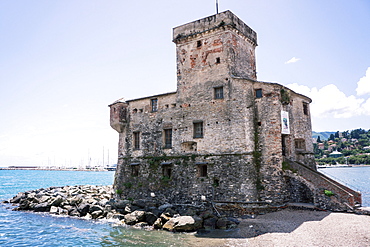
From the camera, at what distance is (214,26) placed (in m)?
24.1

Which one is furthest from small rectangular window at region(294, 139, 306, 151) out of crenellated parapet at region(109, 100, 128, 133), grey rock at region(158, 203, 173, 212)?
crenellated parapet at region(109, 100, 128, 133)

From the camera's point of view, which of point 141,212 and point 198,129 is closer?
point 141,212

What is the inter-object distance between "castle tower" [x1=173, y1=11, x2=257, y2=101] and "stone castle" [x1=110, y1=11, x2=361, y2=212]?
9 cm

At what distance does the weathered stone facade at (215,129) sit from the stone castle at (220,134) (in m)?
0.08

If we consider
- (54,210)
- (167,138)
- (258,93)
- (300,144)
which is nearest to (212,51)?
(258,93)

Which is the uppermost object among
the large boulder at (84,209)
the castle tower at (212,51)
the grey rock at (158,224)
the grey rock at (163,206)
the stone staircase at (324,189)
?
the castle tower at (212,51)

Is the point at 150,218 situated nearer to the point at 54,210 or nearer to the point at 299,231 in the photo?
the point at 299,231

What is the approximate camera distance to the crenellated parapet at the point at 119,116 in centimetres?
2880

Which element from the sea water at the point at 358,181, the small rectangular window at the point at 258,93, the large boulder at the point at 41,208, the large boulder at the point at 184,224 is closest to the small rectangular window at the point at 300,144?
the sea water at the point at 358,181

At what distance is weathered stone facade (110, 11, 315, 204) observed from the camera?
21562 mm

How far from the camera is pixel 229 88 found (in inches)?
905

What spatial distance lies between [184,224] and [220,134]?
7.83 metres

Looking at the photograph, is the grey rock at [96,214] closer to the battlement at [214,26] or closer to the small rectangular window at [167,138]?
the small rectangular window at [167,138]

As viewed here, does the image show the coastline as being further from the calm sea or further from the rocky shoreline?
the calm sea
